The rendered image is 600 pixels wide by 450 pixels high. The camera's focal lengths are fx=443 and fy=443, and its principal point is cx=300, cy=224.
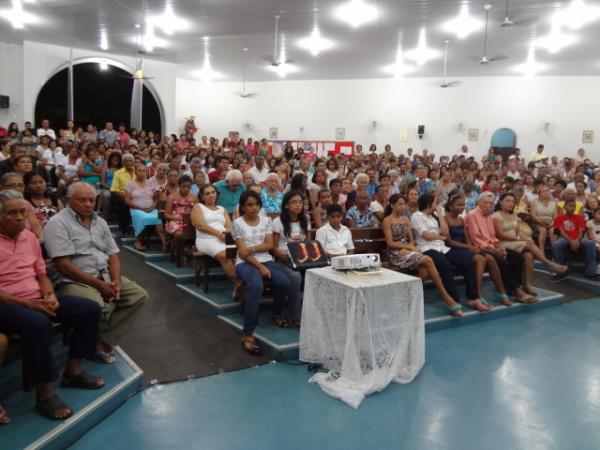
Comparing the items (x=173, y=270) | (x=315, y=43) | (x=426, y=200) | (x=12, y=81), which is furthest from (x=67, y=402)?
(x=12, y=81)

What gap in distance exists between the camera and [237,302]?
400 cm

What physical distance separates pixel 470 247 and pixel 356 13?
18.3ft

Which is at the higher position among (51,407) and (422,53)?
(422,53)

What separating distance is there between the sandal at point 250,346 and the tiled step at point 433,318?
0.06 metres

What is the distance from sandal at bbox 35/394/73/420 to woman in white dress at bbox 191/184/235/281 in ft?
6.36

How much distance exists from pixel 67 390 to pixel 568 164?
40.5ft

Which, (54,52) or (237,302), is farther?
(54,52)

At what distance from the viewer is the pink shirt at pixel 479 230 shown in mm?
4727

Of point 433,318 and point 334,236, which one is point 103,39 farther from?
point 433,318

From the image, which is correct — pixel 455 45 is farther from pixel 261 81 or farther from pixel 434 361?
pixel 434 361

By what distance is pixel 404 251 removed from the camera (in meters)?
4.30

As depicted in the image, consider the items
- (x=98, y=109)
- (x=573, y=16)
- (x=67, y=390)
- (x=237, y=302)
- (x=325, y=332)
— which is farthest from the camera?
(x=98, y=109)

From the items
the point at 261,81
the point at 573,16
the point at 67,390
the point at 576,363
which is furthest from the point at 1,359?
the point at 261,81

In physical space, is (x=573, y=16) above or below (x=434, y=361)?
above
